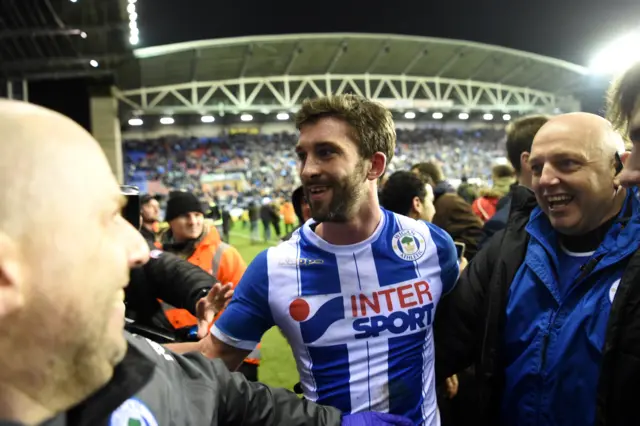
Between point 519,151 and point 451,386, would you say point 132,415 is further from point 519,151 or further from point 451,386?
point 519,151

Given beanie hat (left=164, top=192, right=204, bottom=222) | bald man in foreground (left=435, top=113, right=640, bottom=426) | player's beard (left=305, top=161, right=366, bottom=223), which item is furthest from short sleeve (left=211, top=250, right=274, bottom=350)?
beanie hat (left=164, top=192, right=204, bottom=222)

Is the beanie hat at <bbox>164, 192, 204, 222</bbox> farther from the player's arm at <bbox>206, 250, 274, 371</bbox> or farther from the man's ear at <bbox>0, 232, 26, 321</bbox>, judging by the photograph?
A: the man's ear at <bbox>0, 232, 26, 321</bbox>

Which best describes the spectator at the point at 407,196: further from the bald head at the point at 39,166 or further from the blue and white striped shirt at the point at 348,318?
the bald head at the point at 39,166

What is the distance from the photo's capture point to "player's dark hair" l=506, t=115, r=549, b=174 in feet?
9.66

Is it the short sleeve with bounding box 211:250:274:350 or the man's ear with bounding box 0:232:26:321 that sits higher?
the man's ear with bounding box 0:232:26:321

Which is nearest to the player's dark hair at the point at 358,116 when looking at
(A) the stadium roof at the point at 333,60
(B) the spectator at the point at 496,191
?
(B) the spectator at the point at 496,191

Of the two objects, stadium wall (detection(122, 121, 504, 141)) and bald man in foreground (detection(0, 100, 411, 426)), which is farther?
stadium wall (detection(122, 121, 504, 141))

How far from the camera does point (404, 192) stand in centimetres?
300

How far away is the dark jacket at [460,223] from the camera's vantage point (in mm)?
3545

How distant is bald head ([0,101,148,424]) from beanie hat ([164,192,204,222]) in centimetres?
290

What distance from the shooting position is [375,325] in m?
1.67

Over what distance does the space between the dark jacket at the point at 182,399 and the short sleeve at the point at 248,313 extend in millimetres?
512

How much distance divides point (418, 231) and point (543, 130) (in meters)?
0.62

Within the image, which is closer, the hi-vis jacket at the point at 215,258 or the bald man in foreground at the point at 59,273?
the bald man in foreground at the point at 59,273
